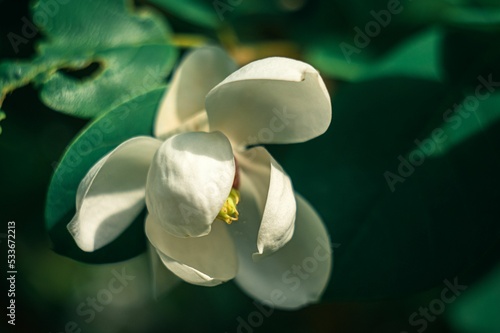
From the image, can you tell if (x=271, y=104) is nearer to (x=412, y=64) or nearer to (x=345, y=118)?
(x=345, y=118)

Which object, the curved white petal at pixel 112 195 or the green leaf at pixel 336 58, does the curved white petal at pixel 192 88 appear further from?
the green leaf at pixel 336 58

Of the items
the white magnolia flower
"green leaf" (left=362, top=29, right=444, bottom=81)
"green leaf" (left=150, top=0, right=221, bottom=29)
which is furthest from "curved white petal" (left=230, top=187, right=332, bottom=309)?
"green leaf" (left=150, top=0, right=221, bottom=29)

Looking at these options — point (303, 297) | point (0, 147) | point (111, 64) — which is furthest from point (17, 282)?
point (303, 297)

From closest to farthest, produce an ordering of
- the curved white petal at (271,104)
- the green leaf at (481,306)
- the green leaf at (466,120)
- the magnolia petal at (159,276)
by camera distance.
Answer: the curved white petal at (271,104) < the magnolia petal at (159,276) < the green leaf at (466,120) < the green leaf at (481,306)

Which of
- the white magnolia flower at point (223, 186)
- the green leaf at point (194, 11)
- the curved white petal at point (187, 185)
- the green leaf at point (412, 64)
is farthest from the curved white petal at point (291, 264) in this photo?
the green leaf at point (194, 11)

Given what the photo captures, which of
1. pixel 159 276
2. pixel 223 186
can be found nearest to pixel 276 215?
pixel 223 186

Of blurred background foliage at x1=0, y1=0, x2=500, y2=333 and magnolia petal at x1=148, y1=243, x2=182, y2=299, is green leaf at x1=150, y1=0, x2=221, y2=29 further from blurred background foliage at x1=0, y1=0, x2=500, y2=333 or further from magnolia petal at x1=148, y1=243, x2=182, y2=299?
magnolia petal at x1=148, y1=243, x2=182, y2=299
